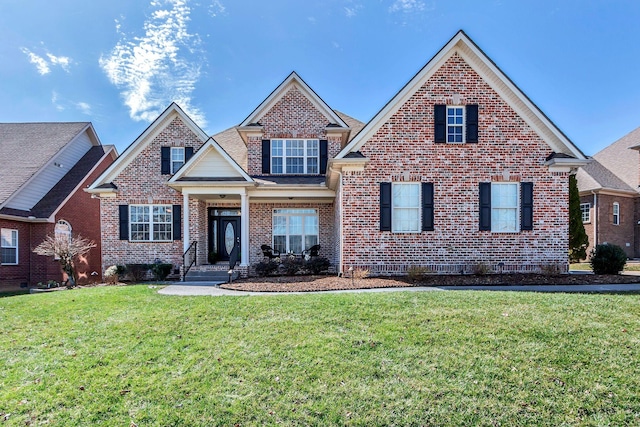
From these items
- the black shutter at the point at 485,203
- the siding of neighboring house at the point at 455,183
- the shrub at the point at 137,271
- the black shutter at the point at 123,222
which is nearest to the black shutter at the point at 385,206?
the siding of neighboring house at the point at 455,183

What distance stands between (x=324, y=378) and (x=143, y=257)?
13113 millimetres

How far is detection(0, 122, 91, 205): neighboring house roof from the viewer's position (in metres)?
16.5

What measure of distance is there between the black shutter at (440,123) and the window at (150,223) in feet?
36.5

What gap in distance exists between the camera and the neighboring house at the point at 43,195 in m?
15.9

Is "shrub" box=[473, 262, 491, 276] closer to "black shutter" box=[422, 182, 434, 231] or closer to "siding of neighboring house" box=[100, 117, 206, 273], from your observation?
"black shutter" box=[422, 182, 434, 231]

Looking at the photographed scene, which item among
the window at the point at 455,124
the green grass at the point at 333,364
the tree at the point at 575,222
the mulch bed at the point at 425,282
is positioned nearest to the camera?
the green grass at the point at 333,364

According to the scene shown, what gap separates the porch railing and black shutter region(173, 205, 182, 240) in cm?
115

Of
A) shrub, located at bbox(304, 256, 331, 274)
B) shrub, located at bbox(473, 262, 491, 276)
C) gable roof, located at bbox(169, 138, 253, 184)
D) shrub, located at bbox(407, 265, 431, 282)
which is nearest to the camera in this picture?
shrub, located at bbox(407, 265, 431, 282)

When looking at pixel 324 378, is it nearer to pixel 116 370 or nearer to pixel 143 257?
pixel 116 370

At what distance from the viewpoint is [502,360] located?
5016 mm

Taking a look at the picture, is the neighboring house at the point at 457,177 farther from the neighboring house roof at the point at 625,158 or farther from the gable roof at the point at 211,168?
the neighboring house roof at the point at 625,158

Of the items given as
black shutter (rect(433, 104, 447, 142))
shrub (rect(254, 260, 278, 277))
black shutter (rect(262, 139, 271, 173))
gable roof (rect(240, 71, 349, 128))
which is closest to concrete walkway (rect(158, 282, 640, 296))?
shrub (rect(254, 260, 278, 277))

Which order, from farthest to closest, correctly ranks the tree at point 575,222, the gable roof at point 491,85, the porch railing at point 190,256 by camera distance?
1. the tree at point 575,222
2. the porch railing at point 190,256
3. the gable roof at point 491,85

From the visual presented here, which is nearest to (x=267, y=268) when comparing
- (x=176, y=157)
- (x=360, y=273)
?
(x=360, y=273)
